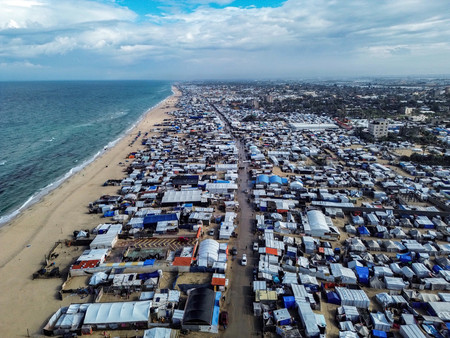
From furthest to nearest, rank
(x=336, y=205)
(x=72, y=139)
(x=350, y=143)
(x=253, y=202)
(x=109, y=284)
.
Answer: (x=72, y=139), (x=350, y=143), (x=253, y=202), (x=336, y=205), (x=109, y=284)

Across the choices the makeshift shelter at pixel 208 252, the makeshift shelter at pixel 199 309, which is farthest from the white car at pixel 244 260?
the makeshift shelter at pixel 199 309

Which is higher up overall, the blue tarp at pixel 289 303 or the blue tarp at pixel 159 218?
the blue tarp at pixel 159 218

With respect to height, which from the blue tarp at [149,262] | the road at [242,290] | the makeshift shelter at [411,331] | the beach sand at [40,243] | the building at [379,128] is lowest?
the beach sand at [40,243]

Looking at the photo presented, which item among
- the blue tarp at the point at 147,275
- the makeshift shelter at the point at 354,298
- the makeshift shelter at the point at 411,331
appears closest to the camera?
the makeshift shelter at the point at 411,331

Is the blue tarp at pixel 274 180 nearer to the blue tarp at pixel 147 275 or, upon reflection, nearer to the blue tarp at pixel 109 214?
the blue tarp at pixel 109 214

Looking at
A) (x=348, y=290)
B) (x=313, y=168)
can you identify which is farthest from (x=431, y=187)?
(x=348, y=290)

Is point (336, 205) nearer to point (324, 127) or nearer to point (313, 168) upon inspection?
point (313, 168)

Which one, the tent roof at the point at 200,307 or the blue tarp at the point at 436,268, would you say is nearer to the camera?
the tent roof at the point at 200,307
